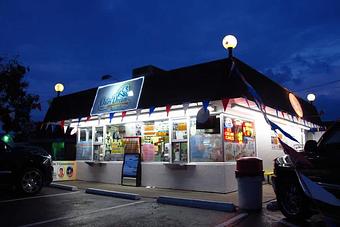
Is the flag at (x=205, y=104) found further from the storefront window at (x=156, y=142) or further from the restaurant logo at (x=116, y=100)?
the restaurant logo at (x=116, y=100)

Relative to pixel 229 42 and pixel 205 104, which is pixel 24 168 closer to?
pixel 205 104

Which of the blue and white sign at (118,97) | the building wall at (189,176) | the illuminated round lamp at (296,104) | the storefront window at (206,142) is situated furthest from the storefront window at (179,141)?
the illuminated round lamp at (296,104)

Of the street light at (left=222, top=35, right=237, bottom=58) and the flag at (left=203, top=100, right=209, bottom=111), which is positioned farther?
the street light at (left=222, top=35, right=237, bottom=58)

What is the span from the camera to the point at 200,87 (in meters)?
11.0

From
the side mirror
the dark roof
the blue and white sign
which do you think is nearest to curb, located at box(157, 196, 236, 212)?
the side mirror

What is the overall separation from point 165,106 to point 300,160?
19.4 ft

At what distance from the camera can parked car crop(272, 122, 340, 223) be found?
5.40 meters

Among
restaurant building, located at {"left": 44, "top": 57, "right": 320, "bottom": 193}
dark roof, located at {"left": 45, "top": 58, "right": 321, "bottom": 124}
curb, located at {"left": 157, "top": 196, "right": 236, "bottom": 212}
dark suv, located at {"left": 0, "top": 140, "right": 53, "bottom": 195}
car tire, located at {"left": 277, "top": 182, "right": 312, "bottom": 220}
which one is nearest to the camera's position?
car tire, located at {"left": 277, "top": 182, "right": 312, "bottom": 220}

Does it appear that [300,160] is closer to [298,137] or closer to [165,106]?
[165,106]

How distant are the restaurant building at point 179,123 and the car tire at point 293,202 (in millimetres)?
3507

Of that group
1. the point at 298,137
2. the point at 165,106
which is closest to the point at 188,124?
the point at 165,106

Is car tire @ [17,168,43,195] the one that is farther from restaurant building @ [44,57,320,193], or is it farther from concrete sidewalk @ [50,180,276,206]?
restaurant building @ [44,57,320,193]

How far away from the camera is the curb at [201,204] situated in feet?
26.7

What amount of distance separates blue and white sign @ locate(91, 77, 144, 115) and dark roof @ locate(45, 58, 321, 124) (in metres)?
0.33
